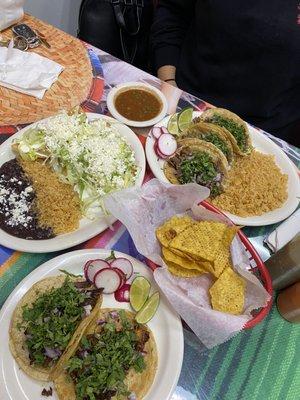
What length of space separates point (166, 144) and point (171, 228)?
20.4 inches

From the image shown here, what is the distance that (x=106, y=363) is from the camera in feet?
4.34

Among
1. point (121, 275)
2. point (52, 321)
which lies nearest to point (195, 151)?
point (121, 275)

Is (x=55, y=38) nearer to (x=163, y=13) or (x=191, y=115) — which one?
(x=163, y=13)

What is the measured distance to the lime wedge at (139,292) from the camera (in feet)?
4.97

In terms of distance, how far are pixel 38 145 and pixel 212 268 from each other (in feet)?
3.02

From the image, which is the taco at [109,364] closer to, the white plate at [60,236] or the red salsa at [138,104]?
the white plate at [60,236]

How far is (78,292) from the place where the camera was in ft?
4.76

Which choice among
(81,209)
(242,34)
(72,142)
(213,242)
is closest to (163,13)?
(242,34)

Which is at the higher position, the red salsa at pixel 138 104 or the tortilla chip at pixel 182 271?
the tortilla chip at pixel 182 271

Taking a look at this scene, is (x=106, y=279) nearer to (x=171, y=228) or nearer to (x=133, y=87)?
(x=171, y=228)

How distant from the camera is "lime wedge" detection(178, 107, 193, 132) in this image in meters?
2.08

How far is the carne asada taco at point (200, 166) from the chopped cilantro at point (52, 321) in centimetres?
72

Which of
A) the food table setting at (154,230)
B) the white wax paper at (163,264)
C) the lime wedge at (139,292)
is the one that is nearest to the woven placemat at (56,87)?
the food table setting at (154,230)


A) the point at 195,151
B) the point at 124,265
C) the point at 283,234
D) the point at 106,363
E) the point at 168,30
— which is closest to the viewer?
the point at 106,363
